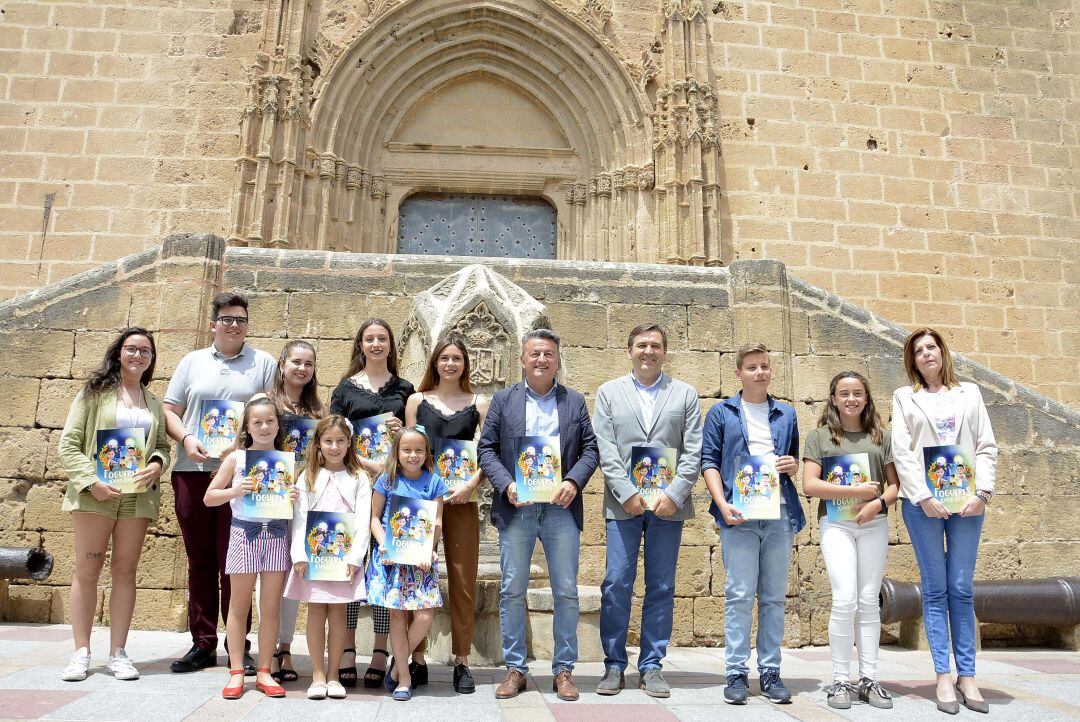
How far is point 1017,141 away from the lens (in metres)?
11.6

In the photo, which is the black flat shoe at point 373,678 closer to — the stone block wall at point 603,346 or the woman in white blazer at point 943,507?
the stone block wall at point 603,346

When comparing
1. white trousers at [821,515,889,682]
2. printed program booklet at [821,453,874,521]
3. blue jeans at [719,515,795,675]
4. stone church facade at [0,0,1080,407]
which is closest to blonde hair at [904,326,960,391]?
printed program booklet at [821,453,874,521]

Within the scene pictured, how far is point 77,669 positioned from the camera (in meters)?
3.80

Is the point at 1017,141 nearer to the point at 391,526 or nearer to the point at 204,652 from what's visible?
Result: the point at 391,526

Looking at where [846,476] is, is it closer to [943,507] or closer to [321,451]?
[943,507]

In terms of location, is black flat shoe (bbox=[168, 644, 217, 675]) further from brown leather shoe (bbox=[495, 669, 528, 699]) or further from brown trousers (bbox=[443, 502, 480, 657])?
brown leather shoe (bbox=[495, 669, 528, 699])

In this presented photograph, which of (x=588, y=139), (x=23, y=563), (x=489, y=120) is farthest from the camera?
(x=489, y=120)

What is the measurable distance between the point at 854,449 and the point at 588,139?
8.45m

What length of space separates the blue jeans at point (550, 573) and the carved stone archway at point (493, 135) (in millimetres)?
7027

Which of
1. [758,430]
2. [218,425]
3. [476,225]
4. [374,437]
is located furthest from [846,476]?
[476,225]

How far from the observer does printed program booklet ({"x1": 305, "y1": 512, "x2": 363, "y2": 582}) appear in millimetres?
3734

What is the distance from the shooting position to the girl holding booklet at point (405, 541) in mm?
3754

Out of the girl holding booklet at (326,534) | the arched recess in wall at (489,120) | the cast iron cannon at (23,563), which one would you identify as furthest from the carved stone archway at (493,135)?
the girl holding booklet at (326,534)

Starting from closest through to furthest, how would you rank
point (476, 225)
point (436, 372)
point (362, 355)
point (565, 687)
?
1. point (565, 687)
2. point (436, 372)
3. point (362, 355)
4. point (476, 225)
